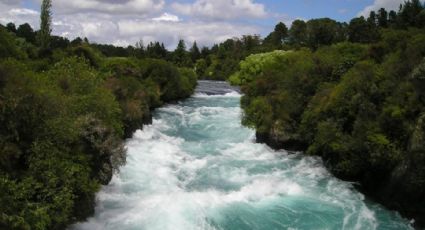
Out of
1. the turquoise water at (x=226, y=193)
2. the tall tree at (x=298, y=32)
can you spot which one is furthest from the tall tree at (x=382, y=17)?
the turquoise water at (x=226, y=193)

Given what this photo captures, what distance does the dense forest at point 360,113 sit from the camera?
18578mm

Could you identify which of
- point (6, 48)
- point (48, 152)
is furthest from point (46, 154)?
point (6, 48)

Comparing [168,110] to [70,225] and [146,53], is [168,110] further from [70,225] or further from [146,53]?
[146,53]

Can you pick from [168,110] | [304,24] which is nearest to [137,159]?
[168,110]

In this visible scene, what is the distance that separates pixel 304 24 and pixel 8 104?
9357 centimetres

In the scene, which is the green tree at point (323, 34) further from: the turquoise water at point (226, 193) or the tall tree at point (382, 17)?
the turquoise water at point (226, 193)

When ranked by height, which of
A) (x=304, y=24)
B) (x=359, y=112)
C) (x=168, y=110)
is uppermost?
(x=304, y=24)

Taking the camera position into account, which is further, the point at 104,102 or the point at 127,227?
the point at 104,102

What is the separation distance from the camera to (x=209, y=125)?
129ft

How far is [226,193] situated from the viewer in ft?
66.2

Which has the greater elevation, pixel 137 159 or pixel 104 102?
pixel 104 102

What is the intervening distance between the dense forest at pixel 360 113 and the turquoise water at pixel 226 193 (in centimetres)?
100

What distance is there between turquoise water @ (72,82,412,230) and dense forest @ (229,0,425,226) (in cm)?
100

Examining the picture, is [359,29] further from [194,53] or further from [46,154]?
[46,154]
